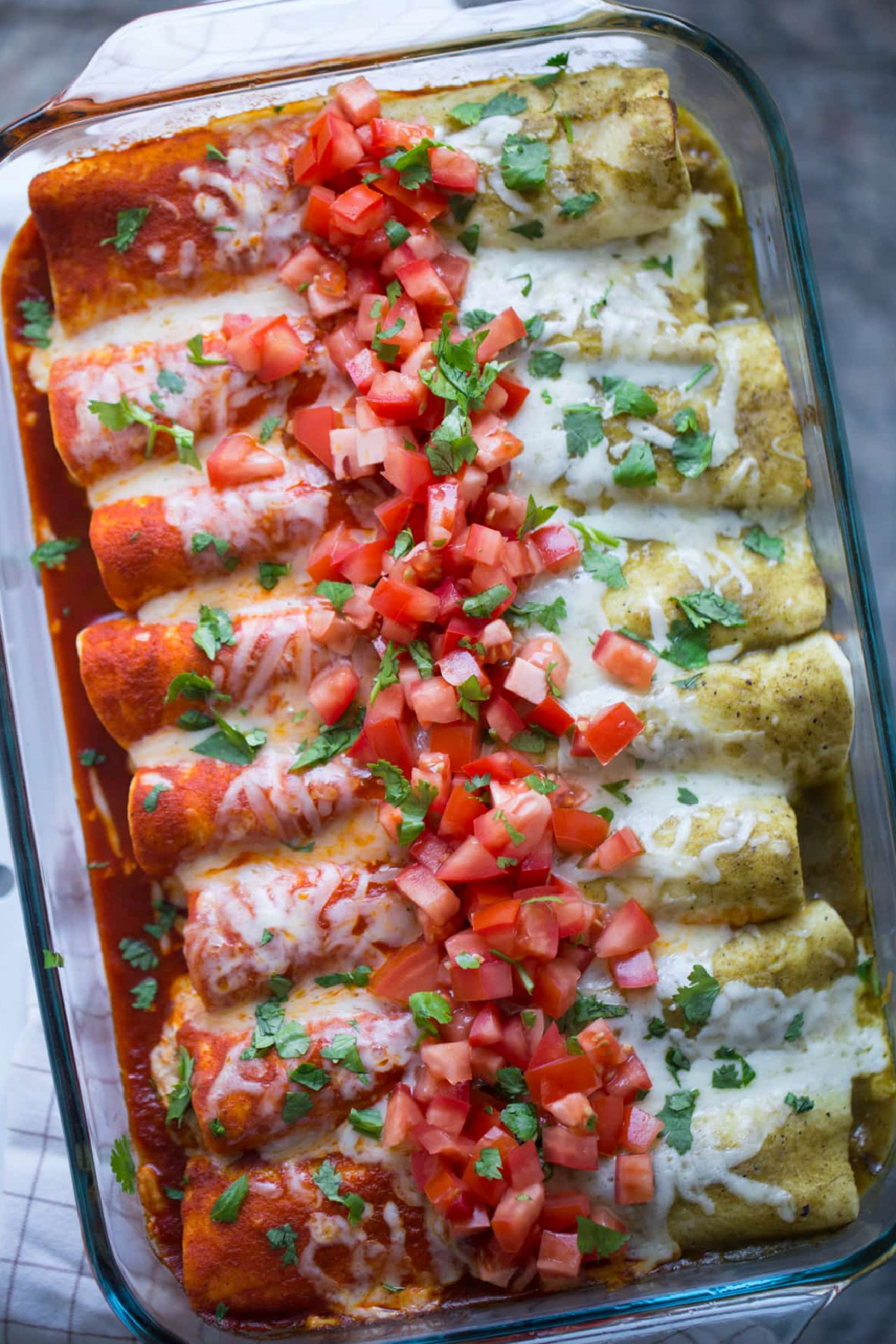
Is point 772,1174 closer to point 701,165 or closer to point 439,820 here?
point 439,820

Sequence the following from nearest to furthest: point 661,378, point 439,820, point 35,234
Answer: point 439,820 → point 661,378 → point 35,234

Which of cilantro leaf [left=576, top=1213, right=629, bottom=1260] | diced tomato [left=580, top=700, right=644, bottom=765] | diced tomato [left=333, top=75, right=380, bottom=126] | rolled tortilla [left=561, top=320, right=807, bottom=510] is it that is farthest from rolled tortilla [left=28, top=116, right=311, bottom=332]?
cilantro leaf [left=576, top=1213, right=629, bottom=1260]

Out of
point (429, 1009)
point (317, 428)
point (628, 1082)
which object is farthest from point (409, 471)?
point (628, 1082)

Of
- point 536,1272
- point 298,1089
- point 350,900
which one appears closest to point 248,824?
point 350,900

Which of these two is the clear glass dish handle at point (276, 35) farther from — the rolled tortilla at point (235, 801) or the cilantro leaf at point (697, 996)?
the cilantro leaf at point (697, 996)

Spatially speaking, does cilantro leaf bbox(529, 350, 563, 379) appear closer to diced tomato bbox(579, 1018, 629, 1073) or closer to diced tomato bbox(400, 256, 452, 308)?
diced tomato bbox(400, 256, 452, 308)

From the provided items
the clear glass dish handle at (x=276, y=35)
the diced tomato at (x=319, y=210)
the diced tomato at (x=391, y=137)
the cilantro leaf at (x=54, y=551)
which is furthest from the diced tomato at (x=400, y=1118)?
the clear glass dish handle at (x=276, y=35)

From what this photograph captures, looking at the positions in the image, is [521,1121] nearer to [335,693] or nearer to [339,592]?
[335,693]
